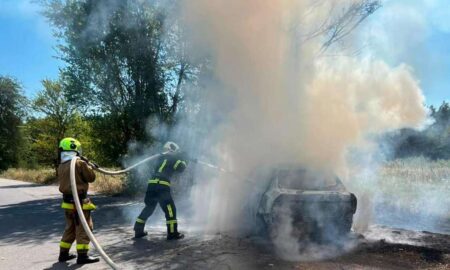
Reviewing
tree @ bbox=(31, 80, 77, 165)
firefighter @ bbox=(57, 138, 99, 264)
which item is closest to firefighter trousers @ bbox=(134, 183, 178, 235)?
firefighter @ bbox=(57, 138, 99, 264)

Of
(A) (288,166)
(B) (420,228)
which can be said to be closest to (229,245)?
(A) (288,166)

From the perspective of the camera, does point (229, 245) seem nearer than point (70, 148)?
No

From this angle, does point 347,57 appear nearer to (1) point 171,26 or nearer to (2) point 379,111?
(2) point 379,111

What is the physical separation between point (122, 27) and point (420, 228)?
1028 cm

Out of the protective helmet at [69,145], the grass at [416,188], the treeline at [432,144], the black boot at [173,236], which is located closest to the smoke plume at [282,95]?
the black boot at [173,236]

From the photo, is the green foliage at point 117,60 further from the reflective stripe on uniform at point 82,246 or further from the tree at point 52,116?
the tree at point 52,116

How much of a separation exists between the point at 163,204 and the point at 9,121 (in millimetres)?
41970

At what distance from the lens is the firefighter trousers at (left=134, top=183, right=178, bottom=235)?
696 centimetres

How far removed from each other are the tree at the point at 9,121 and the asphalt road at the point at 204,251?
126ft

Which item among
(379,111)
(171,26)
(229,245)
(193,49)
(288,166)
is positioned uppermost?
(171,26)

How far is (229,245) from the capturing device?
6371 millimetres

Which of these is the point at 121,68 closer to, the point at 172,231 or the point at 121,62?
the point at 121,62

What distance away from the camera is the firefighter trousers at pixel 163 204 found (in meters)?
6.96

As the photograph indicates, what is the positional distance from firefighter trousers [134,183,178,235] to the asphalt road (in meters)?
0.26
